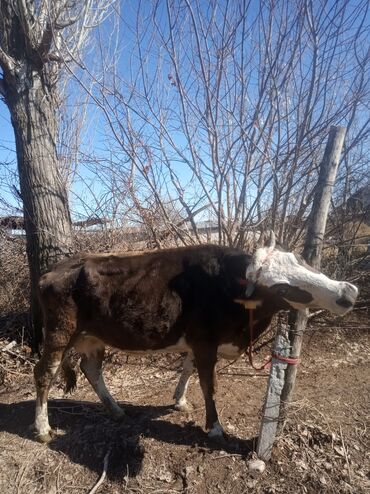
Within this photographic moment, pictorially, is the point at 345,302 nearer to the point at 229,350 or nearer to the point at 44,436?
the point at 229,350

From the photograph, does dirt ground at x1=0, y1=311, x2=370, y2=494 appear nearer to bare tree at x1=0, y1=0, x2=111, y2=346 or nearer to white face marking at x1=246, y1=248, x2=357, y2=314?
white face marking at x1=246, y1=248, x2=357, y2=314

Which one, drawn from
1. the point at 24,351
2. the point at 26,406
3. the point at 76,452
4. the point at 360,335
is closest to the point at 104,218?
the point at 24,351

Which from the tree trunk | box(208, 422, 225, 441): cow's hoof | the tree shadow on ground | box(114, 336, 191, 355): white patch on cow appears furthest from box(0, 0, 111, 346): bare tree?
box(208, 422, 225, 441): cow's hoof

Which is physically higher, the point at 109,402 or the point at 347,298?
the point at 347,298

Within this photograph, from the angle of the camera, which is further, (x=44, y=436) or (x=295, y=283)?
(x=44, y=436)

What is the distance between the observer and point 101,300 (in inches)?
140

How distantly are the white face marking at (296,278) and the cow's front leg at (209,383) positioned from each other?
0.94 m

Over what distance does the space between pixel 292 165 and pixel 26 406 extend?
14.1 feet

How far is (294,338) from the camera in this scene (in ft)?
10.4

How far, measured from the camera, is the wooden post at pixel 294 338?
3096mm

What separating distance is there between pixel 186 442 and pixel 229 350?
36.7 inches

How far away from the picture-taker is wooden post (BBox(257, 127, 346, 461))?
3.10m

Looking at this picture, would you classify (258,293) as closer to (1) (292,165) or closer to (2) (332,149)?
(2) (332,149)

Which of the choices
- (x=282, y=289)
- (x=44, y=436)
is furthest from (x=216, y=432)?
(x=44, y=436)
